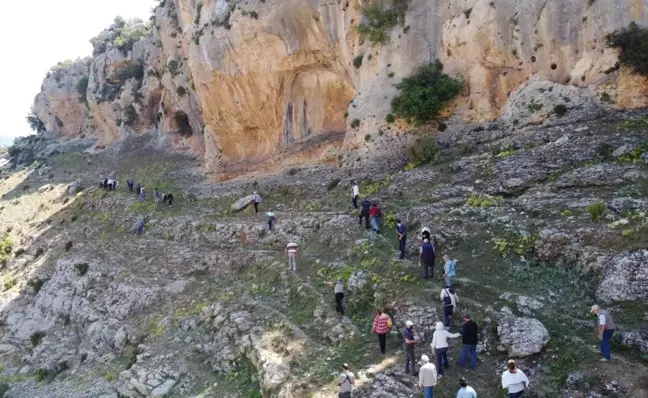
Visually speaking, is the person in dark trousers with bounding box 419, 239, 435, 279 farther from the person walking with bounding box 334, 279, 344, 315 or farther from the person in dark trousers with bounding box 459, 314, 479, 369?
the person in dark trousers with bounding box 459, 314, 479, 369

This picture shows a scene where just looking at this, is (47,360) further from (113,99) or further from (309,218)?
(113,99)

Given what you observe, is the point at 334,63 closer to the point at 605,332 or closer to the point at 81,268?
the point at 81,268

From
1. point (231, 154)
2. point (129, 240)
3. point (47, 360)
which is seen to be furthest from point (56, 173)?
point (47, 360)

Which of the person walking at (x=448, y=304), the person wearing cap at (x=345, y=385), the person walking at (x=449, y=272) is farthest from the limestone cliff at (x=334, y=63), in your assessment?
the person wearing cap at (x=345, y=385)

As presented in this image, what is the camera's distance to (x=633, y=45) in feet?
72.5

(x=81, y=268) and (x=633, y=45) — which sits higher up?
(x=633, y=45)

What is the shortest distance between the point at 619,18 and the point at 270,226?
763 inches

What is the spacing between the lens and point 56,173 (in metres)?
66.5

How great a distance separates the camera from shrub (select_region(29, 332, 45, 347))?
29891 mm

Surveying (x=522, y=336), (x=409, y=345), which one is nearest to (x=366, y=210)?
(x=409, y=345)

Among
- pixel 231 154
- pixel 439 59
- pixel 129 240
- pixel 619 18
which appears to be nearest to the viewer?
pixel 619 18

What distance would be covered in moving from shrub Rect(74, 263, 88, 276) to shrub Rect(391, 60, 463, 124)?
72.5ft

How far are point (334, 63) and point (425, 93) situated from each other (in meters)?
9.90

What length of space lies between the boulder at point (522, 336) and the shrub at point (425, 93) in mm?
16620
